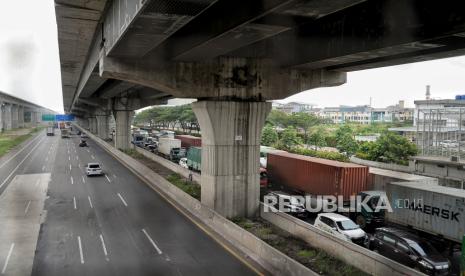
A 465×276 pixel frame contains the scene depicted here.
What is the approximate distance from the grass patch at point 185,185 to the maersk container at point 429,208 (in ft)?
30.9

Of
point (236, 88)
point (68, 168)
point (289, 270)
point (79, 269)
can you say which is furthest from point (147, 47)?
point (68, 168)

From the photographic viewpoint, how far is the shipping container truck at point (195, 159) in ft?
103

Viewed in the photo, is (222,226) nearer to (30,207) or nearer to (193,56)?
(193,56)

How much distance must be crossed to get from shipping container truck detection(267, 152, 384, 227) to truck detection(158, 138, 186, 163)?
19.0 meters

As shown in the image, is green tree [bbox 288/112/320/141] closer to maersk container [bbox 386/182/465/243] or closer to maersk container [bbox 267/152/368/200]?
maersk container [bbox 267/152/368/200]

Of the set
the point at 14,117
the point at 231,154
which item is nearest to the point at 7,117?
the point at 14,117

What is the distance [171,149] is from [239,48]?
2965cm

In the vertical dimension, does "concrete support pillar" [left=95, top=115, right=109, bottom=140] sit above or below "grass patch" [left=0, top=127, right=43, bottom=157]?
above

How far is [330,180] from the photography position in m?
20.2

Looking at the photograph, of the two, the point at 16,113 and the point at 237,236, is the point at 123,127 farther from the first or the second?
the point at 16,113

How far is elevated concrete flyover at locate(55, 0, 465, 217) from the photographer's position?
8.14m

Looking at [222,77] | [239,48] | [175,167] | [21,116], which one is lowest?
[175,167]

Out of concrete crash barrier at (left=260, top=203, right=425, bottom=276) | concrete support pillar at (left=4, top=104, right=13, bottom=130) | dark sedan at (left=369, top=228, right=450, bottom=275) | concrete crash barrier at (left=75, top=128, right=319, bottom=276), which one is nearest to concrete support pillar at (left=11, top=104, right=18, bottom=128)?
concrete support pillar at (left=4, top=104, right=13, bottom=130)

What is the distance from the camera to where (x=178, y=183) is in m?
23.7
